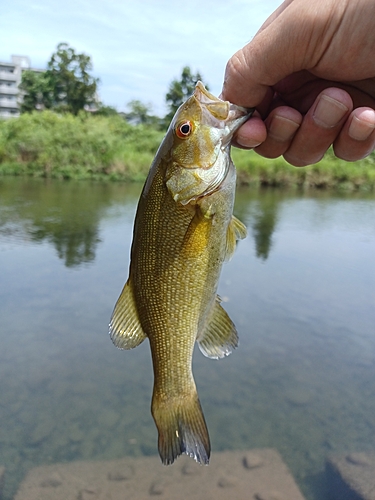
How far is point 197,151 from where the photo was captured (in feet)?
6.40

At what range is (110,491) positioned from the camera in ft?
15.8

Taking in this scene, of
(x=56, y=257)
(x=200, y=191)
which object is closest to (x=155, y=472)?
(x=200, y=191)

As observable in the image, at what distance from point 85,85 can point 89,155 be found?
2541 centimetres

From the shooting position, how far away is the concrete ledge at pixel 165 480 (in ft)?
15.7

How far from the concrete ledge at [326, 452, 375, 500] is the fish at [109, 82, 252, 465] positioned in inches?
145

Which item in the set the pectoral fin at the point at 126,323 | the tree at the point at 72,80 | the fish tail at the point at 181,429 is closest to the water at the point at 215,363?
the fish tail at the point at 181,429

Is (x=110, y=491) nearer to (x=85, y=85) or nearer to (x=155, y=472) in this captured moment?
(x=155, y=472)

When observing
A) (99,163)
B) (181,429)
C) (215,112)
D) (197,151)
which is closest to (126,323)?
(181,429)

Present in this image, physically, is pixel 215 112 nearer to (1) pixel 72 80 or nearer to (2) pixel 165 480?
(2) pixel 165 480

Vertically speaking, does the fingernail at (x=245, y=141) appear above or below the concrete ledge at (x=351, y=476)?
above

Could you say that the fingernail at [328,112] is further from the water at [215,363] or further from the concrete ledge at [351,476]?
the water at [215,363]

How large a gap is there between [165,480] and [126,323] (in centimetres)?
372

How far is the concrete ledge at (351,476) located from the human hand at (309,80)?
384cm

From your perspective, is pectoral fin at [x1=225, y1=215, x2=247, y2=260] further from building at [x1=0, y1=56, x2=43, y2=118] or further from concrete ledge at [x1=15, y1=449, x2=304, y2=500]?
building at [x1=0, y1=56, x2=43, y2=118]
